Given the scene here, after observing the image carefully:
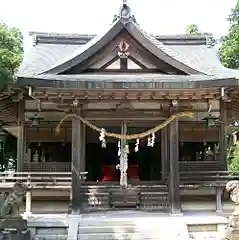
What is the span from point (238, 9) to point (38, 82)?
648 inches

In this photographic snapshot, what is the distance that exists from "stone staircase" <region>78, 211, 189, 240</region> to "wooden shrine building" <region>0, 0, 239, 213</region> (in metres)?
1.23

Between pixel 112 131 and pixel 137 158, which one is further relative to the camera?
pixel 137 158

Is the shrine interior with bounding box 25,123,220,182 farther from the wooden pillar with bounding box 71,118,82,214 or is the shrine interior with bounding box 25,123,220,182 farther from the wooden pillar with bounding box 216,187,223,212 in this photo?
the wooden pillar with bounding box 216,187,223,212

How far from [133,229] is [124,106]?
3906mm

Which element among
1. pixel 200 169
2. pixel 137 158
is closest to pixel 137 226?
pixel 200 169

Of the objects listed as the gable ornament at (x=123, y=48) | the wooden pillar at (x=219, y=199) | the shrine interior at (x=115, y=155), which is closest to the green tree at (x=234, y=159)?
the shrine interior at (x=115, y=155)

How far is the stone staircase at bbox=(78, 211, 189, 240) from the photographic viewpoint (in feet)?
28.9

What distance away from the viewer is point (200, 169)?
11539 mm

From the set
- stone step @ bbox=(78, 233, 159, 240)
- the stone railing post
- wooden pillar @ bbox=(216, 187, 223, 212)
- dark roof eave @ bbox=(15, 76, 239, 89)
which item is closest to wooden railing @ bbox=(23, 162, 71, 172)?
dark roof eave @ bbox=(15, 76, 239, 89)

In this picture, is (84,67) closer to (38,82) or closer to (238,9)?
(38,82)

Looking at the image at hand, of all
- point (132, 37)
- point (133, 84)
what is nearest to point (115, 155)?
point (132, 37)

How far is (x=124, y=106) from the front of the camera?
11.4 meters

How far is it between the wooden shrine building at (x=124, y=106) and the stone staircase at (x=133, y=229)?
1.23 meters

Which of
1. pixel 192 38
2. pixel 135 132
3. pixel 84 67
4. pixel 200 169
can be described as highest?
pixel 192 38
